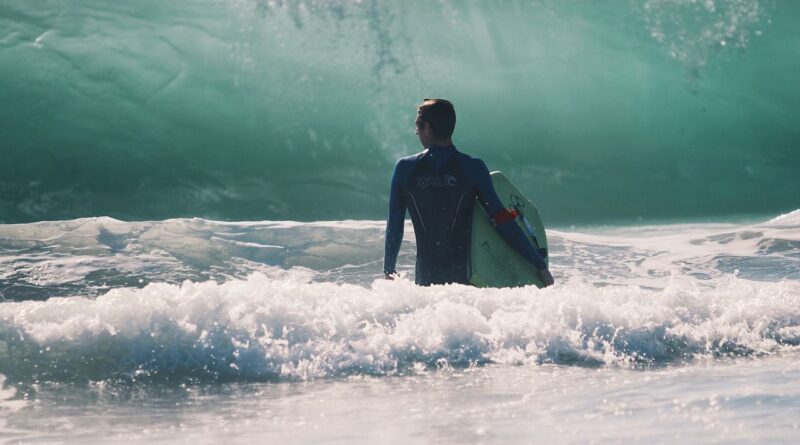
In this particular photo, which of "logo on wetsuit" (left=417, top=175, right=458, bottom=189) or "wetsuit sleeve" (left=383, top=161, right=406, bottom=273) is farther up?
"logo on wetsuit" (left=417, top=175, right=458, bottom=189)

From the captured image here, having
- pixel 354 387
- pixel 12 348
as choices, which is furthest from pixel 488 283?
pixel 12 348

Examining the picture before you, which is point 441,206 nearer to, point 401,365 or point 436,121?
point 436,121

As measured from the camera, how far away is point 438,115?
4.05 m

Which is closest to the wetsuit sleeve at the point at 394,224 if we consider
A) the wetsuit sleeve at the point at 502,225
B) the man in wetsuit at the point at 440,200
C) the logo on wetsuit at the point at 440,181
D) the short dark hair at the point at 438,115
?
the man in wetsuit at the point at 440,200

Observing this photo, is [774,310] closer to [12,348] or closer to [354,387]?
[354,387]

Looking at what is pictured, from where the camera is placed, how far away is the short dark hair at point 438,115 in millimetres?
4035

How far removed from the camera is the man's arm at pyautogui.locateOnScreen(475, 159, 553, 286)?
4.07 metres

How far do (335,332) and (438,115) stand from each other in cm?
112

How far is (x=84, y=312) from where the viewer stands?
3.75m

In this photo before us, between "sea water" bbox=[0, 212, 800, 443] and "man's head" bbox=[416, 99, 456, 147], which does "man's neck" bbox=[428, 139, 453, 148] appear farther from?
"sea water" bbox=[0, 212, 800, 443]

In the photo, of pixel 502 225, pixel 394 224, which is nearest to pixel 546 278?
pixel 502 225

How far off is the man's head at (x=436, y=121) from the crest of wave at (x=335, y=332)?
687 millimetres

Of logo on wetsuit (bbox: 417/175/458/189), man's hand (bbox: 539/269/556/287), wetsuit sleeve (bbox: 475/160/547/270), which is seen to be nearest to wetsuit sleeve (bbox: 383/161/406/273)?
logo on wetsuit (bbox: 417/175/458/189)

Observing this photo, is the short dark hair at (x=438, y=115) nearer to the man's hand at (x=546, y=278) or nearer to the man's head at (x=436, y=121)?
the man's head at (x=436, y=121)
